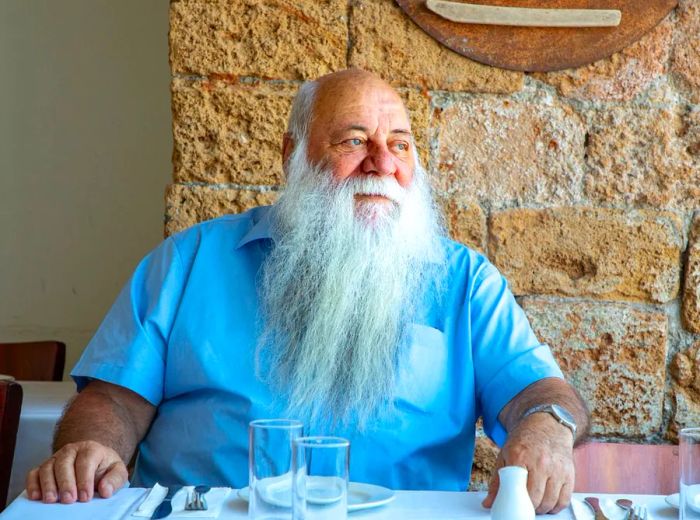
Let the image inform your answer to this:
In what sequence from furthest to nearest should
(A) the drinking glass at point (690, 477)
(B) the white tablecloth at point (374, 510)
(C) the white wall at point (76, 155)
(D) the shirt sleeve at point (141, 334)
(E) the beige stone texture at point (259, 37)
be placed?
(C) the white wall at point (76, 155) → (E) the beige stone texture at point (259, 37) → (D) the shirt sleeve at point (141, 334) → (B) the white tablecloth at point (374, 510) → (A) the drinking glass at point (690, 477)

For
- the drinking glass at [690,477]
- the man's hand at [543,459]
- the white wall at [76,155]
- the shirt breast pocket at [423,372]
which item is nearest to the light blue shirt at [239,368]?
the shirt breast pocket at [423,372]

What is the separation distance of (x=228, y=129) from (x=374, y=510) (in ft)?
4.73

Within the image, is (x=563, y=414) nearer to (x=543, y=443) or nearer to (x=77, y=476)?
(x=543, y=443)

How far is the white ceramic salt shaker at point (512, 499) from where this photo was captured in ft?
4.46

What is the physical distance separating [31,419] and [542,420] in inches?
60.0

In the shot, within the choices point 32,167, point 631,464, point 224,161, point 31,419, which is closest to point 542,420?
point 631,464

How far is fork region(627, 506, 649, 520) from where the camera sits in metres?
1.43

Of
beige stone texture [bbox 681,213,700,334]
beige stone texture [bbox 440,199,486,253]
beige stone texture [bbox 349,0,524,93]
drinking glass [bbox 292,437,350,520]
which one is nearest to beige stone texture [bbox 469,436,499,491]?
beige stone texture [bbox 440,199,486,253]

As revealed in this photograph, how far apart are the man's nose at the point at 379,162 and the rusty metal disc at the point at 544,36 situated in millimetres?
475

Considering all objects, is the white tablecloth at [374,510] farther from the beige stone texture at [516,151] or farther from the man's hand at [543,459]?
the beige stone texture at [516,151]

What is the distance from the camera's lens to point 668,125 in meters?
2.60

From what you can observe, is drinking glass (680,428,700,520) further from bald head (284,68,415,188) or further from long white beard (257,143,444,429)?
bald head (284,68,415,188)

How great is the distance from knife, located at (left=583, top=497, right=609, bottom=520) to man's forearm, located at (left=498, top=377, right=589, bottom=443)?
369 millimetres

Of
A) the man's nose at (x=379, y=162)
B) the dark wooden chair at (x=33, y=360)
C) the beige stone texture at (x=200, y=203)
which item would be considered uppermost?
the man's nose at (x=379, y=162)
